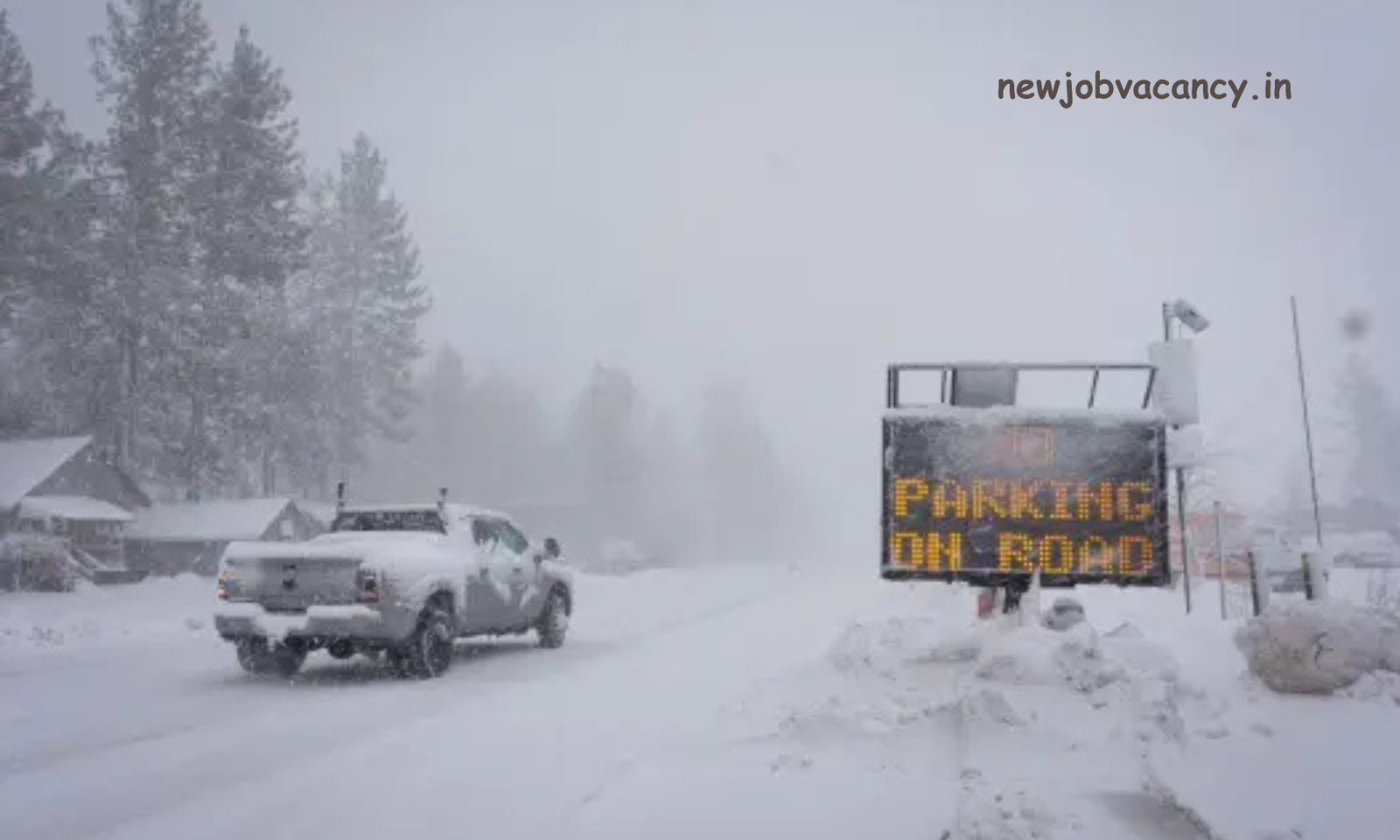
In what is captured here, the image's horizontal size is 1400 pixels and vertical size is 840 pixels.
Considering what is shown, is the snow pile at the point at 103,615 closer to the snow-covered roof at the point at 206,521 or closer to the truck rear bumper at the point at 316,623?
the truck rear bumper at the point at 316,623

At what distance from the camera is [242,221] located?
45500 millimetres

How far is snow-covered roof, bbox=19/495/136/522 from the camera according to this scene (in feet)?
131

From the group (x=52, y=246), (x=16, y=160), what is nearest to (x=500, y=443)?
(x=52, y=246)

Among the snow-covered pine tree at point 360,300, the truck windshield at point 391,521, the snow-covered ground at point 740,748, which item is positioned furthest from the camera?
the snow-covered pine tree at point 360,300

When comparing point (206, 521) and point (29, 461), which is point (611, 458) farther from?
point (29, 461)

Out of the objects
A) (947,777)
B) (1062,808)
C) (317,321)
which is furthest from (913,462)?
(317,321)

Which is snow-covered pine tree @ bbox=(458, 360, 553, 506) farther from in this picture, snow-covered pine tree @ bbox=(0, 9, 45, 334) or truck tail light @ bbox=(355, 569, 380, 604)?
truck tail light @ bbox=(355, 569, 380, 604)

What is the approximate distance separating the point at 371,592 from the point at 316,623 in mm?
615

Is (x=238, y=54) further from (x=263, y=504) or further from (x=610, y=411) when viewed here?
(x=610, y=411)

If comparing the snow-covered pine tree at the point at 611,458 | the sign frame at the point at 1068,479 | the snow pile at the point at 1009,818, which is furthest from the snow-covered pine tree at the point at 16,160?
the snow-covered pine tree at the point at 611,458

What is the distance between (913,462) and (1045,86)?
55.8 feet

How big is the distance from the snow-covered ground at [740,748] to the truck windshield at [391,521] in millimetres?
1818

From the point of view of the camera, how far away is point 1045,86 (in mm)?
24156

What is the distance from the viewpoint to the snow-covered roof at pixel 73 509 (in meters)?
40.1
